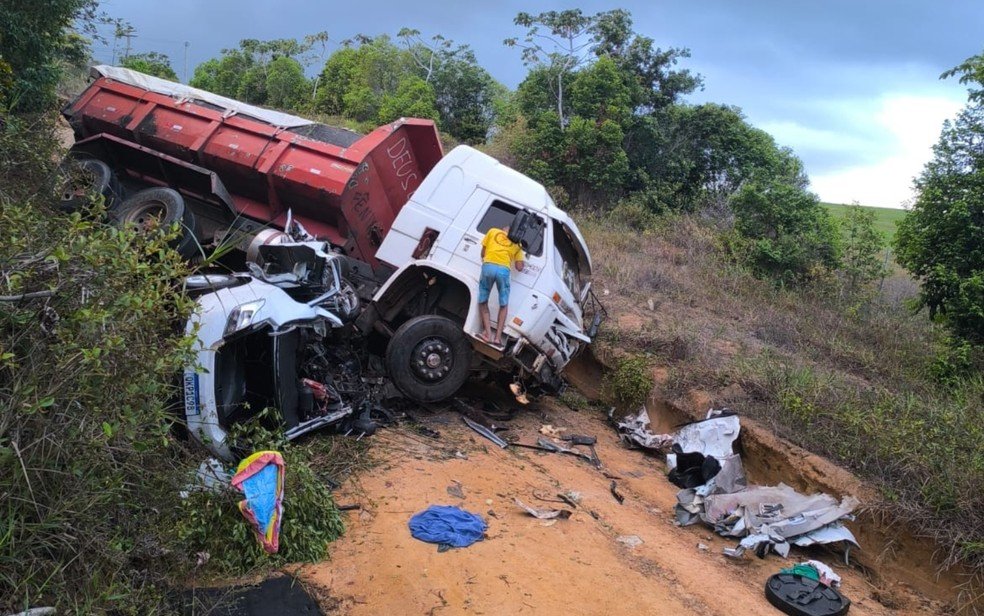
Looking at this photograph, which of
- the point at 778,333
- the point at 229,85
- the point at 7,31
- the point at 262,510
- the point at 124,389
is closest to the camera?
the point at 124,389

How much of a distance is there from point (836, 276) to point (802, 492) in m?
8.65

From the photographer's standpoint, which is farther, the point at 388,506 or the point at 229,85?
the point at 229,85

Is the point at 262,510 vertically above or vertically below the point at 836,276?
below

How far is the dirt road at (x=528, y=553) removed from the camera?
13.6 ft

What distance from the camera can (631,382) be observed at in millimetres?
8586

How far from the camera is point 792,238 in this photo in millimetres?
13938

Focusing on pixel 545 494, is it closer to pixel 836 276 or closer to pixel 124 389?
pixel 124 389

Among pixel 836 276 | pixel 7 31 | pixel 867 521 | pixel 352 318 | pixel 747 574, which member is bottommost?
pixel 747 574

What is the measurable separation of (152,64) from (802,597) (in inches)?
1268

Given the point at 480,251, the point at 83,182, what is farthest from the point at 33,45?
the point at 480,251

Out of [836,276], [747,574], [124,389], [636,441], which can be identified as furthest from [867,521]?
[836,276]

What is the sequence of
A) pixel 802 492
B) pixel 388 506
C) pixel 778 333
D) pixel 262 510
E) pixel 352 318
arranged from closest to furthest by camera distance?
pixel 262 510, pixel 388 506, pixel 802 492, pixel 352 318, pixel 778 333

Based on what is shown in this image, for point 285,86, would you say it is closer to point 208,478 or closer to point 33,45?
point 33,45

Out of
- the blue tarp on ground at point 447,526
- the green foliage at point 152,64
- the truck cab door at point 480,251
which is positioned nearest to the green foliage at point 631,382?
the truck cab door at point 480,251
